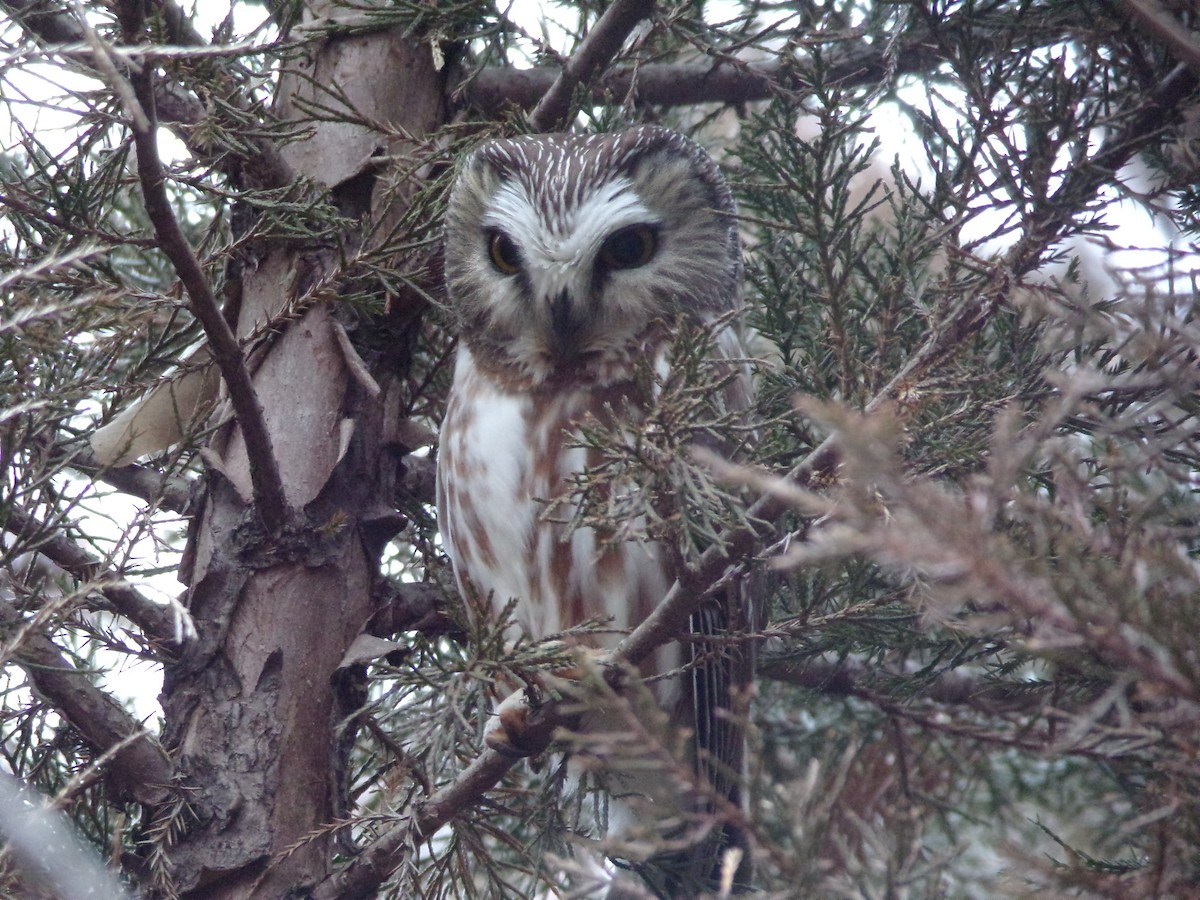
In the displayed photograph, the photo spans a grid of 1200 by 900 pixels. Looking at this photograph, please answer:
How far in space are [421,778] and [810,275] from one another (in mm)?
1933

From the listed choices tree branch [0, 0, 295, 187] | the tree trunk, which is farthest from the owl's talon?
tree branch [0, 0, 295, 187]

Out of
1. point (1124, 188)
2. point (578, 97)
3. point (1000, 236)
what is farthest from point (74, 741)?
Answer: point (1124, 188)

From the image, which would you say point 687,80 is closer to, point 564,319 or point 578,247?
point 578,247

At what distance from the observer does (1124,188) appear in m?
2.09

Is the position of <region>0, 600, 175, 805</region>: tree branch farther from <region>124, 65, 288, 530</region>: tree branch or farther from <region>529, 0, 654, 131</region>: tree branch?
<region>529, 0, 654, 131</region>: tree branch

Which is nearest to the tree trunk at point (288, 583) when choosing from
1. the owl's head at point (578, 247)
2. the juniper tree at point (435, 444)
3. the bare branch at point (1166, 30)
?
the juniper tree at point (435, 444)

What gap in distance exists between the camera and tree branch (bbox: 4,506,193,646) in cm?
229

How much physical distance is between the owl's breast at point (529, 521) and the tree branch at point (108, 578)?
2.31 feet

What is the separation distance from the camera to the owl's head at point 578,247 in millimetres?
2768

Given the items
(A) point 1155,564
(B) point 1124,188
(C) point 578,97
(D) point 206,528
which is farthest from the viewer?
(C) point 578,97

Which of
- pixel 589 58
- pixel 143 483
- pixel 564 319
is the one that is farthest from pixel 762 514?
pixel 143 483

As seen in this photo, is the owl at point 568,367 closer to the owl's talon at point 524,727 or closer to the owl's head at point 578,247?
the owl's head at point 578,247

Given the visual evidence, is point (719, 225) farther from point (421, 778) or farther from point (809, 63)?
point (421, 778)

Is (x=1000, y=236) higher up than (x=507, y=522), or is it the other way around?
(x=1000, y=236)
